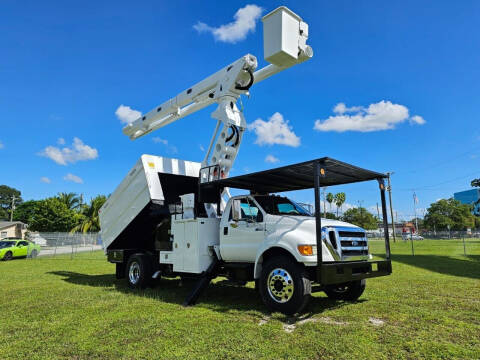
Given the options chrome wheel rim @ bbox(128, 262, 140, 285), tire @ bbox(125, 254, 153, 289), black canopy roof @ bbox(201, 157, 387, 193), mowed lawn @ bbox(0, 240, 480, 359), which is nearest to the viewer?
mowed lawn @ bbox(0, 240, 480, 359)

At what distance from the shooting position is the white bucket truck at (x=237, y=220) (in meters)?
5.88

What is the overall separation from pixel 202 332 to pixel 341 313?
2493mm

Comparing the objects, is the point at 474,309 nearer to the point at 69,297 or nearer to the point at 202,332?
the point at 202,332

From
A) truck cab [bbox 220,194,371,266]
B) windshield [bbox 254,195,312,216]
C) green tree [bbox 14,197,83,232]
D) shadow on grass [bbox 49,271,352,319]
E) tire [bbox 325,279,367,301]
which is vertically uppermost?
green tree [bbox 14,197,83,232]

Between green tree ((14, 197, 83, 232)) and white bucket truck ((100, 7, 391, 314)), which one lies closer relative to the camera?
white bucket truck ((100, 7, 391, 314))

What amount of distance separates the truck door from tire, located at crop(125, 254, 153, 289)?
274 centimetres

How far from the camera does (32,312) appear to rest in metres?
6.34

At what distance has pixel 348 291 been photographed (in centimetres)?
715

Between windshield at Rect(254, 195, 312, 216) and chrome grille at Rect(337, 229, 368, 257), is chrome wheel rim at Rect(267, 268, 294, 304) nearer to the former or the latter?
chrome grille at Rect(337, 229, 368, 257)

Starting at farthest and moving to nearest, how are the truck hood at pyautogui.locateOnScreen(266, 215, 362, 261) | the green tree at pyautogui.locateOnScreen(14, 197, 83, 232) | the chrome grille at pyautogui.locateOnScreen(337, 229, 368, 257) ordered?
1. the green tree at pyautogui.locateOnScreen(14, 197, 83, 232)
2. the chrome grille at pyautogui.locateOnScreen(337, 229, 368, 257)
3. the truck hood at pyautogui.locateOnScreen(266, 215, 362, 261)

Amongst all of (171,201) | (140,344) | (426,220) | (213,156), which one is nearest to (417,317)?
(140,344)

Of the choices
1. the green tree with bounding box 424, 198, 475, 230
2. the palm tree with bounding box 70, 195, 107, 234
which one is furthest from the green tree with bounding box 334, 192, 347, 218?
the palm tree with bounding box 70, 195, 107, 234

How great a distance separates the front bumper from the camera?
5438mm

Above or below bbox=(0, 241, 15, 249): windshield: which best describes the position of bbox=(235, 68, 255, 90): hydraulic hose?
above
